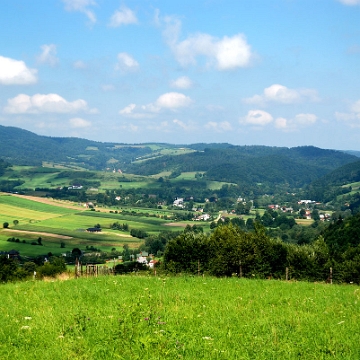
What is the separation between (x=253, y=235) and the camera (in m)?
35.2

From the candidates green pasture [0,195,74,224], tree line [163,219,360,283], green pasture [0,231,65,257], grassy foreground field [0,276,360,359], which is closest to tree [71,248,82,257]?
green pasture [0,231,65,257]

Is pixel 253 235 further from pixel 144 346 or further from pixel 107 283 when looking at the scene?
pixel 144 346

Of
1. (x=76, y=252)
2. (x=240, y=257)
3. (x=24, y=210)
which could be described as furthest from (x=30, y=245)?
(x=240, y=257)

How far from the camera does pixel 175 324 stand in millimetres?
11688

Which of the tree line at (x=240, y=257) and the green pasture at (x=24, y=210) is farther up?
the tree line at (x=240, y=257)

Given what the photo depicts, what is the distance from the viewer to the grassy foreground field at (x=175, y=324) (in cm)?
943

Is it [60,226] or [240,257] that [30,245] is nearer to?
[60,226]

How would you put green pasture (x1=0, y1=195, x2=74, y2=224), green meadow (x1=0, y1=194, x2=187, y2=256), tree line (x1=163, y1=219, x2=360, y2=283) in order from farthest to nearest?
1. green pasture (x1=0, y1=195, x2=74, y2=224)
2. green meadow (x1=0, y1=194, x2=187, y2=256)
3. tree line (x1=163, y1=219, x2=360, y2=283)

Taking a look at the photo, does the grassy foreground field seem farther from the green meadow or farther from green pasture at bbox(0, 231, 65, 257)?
the green meadow

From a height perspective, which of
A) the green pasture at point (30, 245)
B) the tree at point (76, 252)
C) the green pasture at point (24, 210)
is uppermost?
the green pasture at point (24, 210)

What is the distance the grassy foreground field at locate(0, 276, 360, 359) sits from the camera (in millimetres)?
9430

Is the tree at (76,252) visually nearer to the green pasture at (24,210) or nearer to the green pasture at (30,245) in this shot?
the green pasture at (30,245)

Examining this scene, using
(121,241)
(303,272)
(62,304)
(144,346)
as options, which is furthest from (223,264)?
(121,241)

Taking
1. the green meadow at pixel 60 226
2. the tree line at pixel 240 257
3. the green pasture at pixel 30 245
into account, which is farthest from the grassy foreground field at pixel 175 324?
the green meadow at pixel 60 226
